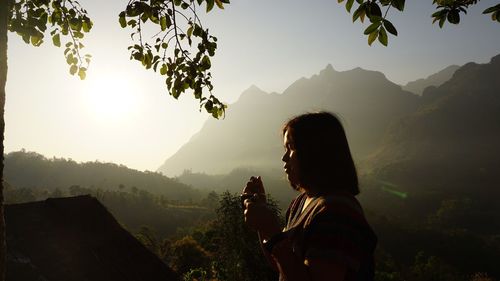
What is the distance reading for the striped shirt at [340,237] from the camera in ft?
4.67

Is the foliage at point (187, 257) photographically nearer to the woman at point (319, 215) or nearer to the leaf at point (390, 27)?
the woman at point (319, 215)

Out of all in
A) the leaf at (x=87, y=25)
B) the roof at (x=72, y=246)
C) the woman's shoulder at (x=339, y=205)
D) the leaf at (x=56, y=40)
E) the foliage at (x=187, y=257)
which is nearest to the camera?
the woman's shoulder at (x=339, y=205)

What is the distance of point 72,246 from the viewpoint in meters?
11.9

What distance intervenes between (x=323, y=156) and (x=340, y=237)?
1.70 ft

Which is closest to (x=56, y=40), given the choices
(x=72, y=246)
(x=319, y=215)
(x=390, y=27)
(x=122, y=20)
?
(x=122, y=20)

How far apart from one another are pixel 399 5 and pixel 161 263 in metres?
13.9

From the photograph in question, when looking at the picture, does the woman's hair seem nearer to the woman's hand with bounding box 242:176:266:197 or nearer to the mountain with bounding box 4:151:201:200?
the woman's hand with bounding box 242:176:266:197

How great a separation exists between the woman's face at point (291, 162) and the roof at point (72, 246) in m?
10.4

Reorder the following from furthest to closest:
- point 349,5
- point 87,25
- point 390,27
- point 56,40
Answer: point 87,25 < point 56,40 < point 349,5 < point 390,27

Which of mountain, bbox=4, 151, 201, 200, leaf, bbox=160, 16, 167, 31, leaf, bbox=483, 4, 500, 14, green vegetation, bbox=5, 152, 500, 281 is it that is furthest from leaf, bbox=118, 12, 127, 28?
mountain, bbox=4, 151, 201, 200

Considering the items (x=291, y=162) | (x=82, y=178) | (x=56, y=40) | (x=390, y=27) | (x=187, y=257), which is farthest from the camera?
(x=82, y=178)

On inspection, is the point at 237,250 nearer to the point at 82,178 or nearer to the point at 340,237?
the point at 340,237

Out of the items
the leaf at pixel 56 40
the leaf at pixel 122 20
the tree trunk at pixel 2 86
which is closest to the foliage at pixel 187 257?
the leaf at pixel 56 40

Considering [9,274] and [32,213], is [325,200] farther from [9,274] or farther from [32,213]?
[32,213]
